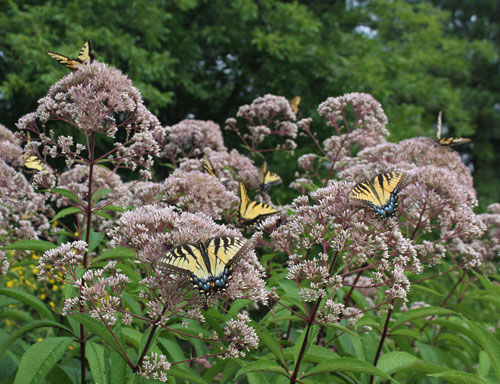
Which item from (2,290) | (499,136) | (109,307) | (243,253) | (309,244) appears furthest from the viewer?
(499,136)

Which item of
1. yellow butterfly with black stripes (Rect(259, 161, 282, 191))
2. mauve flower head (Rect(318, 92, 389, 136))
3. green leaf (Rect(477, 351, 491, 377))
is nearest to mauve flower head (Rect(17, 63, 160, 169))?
yellow butterfly with black stripes (Rect(259, 161, 282, 191))

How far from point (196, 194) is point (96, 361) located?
1509mm

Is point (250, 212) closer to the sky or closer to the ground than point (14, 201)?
closer to the sky

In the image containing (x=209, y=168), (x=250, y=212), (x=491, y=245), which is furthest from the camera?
(x=491, y=245)

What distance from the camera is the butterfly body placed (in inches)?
96.7

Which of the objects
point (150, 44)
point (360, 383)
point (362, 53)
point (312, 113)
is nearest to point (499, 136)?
point (362, 53)

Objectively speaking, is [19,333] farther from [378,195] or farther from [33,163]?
[378,195]

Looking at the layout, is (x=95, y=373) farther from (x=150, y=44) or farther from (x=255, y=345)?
(x=150, y=44)

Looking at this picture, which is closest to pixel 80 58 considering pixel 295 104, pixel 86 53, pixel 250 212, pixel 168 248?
pixel 86 53

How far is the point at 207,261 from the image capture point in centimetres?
250

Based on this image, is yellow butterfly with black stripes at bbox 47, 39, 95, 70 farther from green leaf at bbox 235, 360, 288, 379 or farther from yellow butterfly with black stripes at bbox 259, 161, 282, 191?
green leaf at bbox 235, 360, 288, 379

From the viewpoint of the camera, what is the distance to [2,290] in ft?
10.5

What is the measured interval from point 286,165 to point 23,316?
8468 millimetres

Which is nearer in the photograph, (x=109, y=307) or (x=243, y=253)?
(x=109, y=307)
